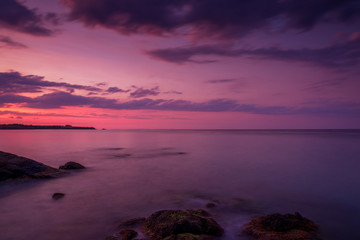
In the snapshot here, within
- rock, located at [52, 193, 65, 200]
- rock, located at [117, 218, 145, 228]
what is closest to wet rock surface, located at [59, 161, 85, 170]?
rock, located at [52, 193, 65, 200]

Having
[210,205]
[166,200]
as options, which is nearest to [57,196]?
[166,200]

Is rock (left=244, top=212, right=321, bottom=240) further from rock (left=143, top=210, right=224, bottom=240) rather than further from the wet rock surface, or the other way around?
the wet rock surface

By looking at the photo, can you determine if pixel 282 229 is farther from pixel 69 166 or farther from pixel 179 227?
pixel 69 166

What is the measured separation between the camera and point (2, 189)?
11.4 m

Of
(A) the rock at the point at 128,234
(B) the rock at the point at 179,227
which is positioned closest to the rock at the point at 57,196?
(A) the rock at the point at 128,234

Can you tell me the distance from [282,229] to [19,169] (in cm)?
1461

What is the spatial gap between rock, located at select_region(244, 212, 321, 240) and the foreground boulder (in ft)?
→ 43.0

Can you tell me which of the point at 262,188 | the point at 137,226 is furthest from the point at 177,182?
the point at 137,226

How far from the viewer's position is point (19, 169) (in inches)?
523

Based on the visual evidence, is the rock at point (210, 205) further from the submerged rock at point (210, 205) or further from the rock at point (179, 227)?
the rock at point (179, 227)

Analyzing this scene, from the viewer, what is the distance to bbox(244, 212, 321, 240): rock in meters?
5.96

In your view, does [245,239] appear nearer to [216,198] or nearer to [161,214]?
[161,214]

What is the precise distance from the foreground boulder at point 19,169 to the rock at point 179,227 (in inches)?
413

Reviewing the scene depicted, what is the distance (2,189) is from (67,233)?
729 cm
